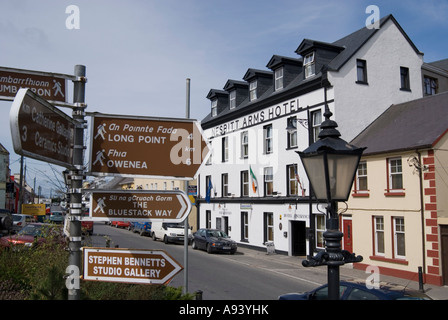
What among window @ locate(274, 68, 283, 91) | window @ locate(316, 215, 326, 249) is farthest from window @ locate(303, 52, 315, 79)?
window @ locate(316, 215, 326, 249)

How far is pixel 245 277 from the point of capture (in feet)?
53.6

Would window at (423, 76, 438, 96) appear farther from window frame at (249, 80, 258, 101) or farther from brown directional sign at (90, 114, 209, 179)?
brown directional sign at (90, 114, 209, 179)

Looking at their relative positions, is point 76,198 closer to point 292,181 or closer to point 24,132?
point 24,132

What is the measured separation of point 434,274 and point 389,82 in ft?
37.9

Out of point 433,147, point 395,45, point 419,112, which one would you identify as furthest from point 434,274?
point 395,45

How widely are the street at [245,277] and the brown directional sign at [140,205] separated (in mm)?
7983

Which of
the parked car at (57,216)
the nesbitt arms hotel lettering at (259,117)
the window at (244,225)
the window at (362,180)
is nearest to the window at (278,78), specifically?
the nesbitt arms hotel lettering at (259,117)

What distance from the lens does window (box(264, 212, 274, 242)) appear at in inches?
1037

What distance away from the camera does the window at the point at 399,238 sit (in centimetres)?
1755

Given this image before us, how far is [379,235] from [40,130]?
59.8ft

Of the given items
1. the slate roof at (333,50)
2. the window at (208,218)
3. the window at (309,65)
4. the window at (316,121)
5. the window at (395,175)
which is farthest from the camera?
the window at (208,218)

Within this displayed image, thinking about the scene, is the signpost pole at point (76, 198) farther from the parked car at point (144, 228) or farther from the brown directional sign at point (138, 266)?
the parked car at point (144, 228)

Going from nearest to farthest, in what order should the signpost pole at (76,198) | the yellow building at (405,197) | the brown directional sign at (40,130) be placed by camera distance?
the brown directional sign at (40,130) → the signpost pole at (76,198) → the yellow building at (405,197)
